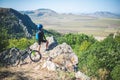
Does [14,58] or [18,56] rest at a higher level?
[18,56]

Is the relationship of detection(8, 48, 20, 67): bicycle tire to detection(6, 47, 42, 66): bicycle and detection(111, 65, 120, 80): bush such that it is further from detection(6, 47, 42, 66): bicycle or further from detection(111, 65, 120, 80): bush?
detection(111, 65, 120, 80): bush

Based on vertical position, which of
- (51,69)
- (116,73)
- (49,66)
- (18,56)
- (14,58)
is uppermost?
(18,56)

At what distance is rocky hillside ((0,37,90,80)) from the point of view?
613 inches

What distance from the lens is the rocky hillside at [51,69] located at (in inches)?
613

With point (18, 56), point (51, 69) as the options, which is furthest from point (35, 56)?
point (18, 56)

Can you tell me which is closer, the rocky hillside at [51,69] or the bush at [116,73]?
the rocky hillside at [51,69]

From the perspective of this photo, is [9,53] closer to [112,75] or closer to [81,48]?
[112,75]

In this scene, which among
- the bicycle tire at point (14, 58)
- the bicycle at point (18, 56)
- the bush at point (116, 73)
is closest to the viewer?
the bicycle at point (18, 56)

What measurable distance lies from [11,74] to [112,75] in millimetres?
24388

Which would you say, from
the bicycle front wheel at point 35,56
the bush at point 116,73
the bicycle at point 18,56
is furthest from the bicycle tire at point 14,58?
the bush at point 116,73

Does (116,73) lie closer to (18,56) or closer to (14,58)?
(18,56)

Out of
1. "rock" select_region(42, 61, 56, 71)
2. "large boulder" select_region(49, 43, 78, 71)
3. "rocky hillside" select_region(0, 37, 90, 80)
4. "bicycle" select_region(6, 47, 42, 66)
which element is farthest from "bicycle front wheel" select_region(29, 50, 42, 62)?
"large boulder" select_region(49, 43, 78, 71)

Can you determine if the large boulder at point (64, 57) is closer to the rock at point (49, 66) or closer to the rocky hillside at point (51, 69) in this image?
the rocky hillside at point (51, 69)

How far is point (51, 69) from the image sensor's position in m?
17.2
